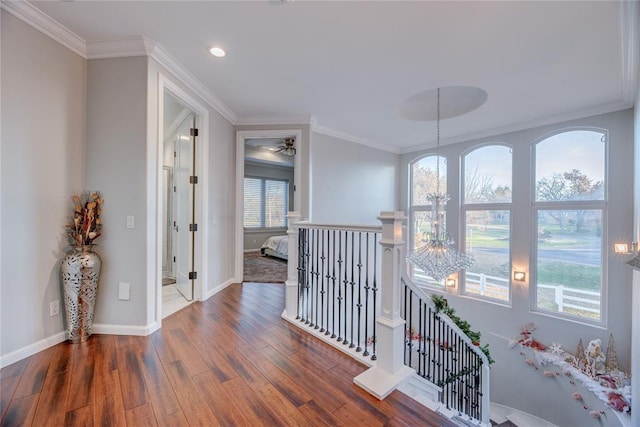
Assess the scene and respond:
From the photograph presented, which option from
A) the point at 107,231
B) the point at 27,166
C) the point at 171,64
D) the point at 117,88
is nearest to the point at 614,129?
the point at 171,64

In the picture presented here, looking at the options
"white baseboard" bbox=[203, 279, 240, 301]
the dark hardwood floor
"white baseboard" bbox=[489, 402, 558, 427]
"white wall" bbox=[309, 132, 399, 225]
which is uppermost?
"white wall" bbox=[309, 132, 399, 225]

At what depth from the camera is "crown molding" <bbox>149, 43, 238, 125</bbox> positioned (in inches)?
94.9

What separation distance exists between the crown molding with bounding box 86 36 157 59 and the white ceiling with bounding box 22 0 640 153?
0.05 meters

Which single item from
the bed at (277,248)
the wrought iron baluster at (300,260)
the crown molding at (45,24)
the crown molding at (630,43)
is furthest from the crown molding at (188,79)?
the crown molding at (630,43)

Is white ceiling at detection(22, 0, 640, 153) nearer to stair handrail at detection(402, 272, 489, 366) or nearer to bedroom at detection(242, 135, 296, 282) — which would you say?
stair handrail at detection(402, 272, 489, 366)

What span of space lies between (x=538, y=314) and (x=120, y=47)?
21.6 ft

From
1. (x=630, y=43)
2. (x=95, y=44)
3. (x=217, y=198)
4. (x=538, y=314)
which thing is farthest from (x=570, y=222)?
(x=95, y=44)

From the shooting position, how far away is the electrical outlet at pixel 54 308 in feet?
7.00

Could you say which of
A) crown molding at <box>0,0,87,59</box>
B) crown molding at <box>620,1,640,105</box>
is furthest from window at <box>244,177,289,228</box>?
crown molding at <box>620,1,640,105</box>

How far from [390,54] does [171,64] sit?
7.05 ft

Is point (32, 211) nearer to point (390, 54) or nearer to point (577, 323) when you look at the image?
point (390, 54)

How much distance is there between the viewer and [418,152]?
604 cm

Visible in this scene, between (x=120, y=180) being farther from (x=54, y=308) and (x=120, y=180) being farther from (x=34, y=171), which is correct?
(x=54, y=308)

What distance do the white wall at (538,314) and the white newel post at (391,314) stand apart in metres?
3.79
